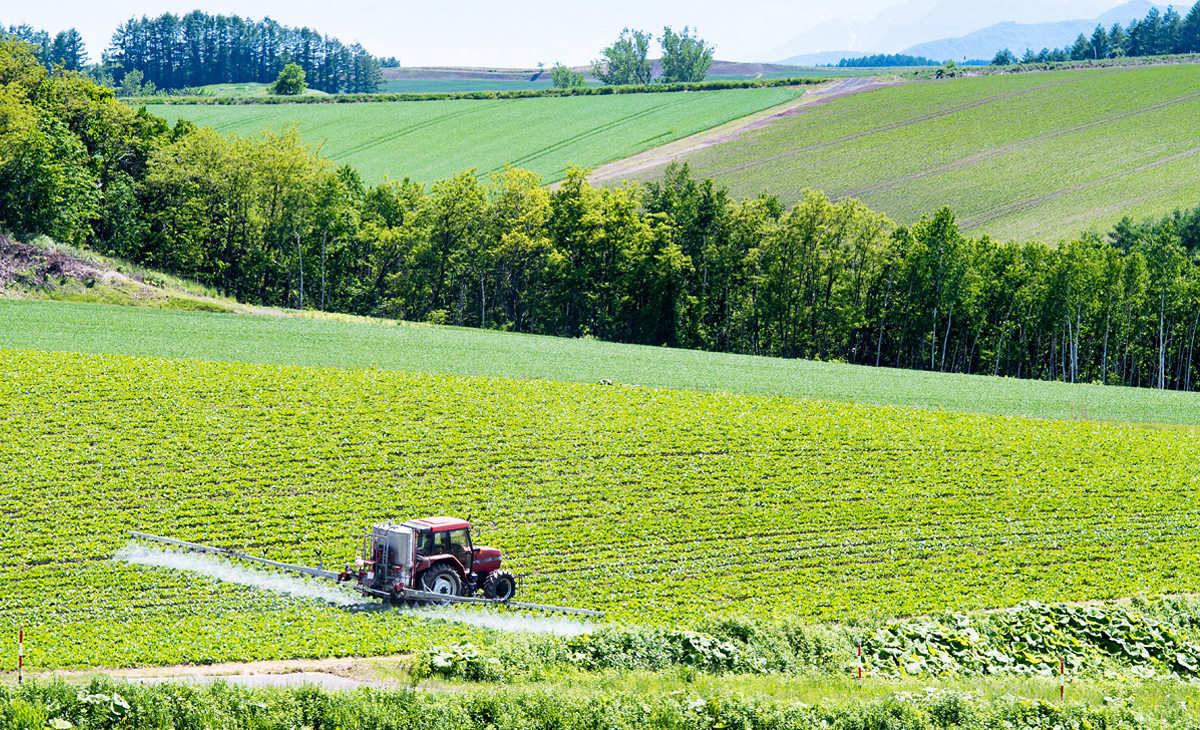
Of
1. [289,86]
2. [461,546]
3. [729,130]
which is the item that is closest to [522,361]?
[461,546]

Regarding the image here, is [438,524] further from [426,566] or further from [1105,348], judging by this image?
[1105,348]

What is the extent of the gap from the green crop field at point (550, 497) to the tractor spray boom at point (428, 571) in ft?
2.51

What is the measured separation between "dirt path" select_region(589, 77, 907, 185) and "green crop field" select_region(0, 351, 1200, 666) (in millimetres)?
80852

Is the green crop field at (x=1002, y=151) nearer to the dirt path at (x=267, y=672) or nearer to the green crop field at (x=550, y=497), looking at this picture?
the green crop field at (x=550, y=497)

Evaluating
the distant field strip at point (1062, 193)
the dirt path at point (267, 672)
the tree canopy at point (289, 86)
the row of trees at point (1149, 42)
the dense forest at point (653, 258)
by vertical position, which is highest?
the row of trees at point (1149, 42)

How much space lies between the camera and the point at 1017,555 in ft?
95.5

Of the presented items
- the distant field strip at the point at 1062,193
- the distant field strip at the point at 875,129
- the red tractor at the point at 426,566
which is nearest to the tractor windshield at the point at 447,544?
the red tractor at the point at 426,566

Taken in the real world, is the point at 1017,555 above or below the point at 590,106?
below

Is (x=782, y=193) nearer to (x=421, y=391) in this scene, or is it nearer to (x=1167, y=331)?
(x=1167, y=331)

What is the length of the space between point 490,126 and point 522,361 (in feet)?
314

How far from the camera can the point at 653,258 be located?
8719 centimetres

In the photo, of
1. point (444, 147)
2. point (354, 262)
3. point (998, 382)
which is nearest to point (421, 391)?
point (998, 382)

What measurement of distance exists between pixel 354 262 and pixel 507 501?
7163 centimetres

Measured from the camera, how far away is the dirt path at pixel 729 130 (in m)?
122
